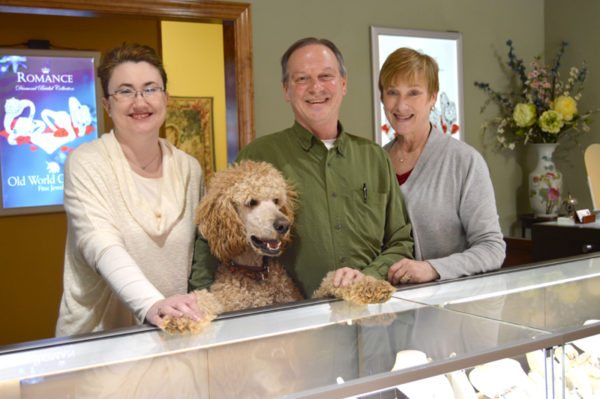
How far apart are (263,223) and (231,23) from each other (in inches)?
97.7

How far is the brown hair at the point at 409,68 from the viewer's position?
2.00 m

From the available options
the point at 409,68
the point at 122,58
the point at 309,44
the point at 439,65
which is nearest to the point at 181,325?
the point at 122,58

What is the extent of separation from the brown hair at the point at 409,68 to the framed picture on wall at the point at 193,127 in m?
3.55

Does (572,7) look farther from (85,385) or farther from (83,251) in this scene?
(85,385)

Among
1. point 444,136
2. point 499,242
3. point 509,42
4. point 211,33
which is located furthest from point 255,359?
point 211,33

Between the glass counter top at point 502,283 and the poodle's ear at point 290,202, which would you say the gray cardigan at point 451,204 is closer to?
the glass counter top at point 502,283

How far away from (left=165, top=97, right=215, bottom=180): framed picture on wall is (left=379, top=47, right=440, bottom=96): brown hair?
3.55 m

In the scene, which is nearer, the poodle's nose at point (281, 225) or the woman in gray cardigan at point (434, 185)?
the poodle's nose at point (281, 225)

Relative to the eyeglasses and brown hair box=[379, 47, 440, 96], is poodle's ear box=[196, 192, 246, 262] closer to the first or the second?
the eyeglasses

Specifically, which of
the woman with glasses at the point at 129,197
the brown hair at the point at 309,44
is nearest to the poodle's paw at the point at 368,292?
the woman with glasses at the point at 129,197

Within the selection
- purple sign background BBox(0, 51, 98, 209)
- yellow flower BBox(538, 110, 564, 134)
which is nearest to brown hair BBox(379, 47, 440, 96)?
yellow flower BBox(538, 110, 564, 134)

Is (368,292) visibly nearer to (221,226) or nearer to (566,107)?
(221,226)

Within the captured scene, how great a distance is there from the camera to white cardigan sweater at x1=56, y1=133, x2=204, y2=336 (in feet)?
5.09

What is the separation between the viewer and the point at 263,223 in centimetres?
157
